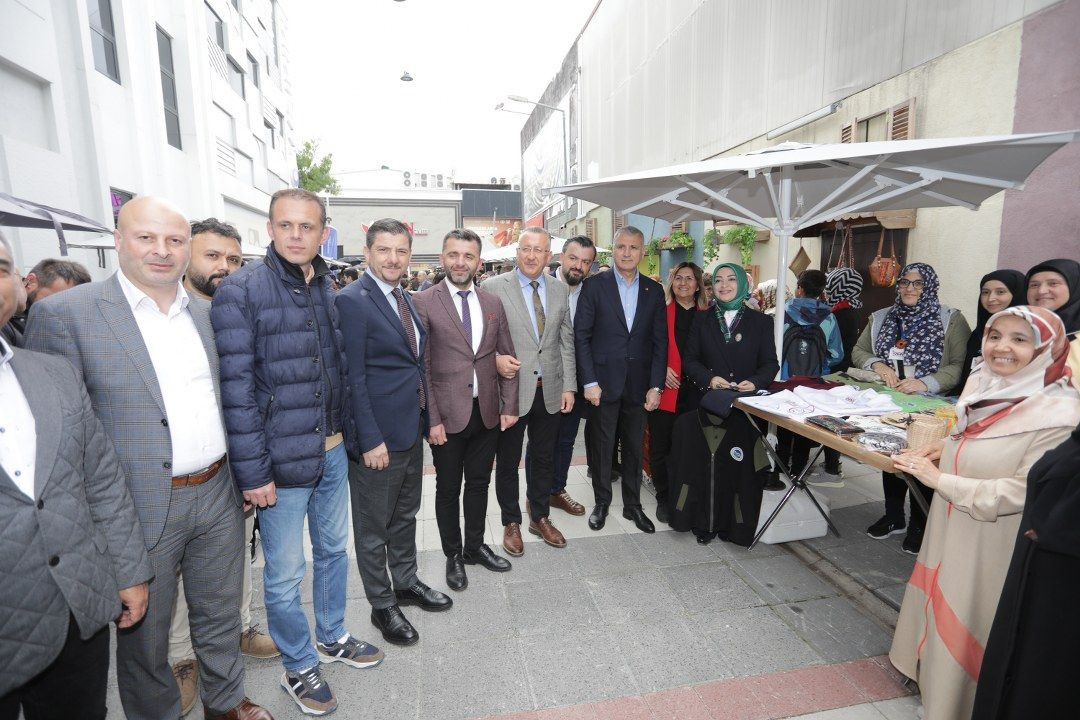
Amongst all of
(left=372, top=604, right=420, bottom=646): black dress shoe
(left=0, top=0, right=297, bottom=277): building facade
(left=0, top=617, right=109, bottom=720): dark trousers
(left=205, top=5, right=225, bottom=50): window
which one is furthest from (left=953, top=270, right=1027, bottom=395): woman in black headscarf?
(left=205, top=5, right=225, bottom=50): window

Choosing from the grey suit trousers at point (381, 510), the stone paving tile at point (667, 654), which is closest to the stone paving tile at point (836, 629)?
the stone paving tile at point (667, 654)

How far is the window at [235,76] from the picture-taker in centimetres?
1599

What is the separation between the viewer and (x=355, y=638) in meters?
2.75

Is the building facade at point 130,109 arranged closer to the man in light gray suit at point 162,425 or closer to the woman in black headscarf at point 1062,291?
the man in light gray suit at point 162,425

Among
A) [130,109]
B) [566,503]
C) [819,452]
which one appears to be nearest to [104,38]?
[130,109]

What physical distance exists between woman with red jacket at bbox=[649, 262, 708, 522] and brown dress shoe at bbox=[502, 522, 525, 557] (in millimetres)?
1191

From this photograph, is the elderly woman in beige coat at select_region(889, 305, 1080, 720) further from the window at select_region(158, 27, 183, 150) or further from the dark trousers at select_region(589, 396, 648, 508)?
the window at select_region(158, 27, 183, 150)

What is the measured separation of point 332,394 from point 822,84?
808cm

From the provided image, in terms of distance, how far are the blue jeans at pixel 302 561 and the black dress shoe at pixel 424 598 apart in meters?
0.45

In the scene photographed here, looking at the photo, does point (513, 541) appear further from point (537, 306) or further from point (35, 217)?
point (35, 217)

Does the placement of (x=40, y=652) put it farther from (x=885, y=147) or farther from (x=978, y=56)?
(x=978, y=56)

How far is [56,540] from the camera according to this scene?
4.69 ft

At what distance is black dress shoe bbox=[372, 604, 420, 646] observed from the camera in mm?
2781

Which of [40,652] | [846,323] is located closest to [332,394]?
[40,652]
